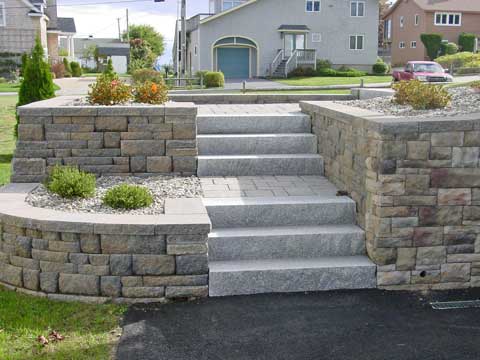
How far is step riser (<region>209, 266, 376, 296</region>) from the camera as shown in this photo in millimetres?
5172

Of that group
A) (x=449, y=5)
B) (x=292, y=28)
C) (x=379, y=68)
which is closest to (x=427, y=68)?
(x=379, y=68)

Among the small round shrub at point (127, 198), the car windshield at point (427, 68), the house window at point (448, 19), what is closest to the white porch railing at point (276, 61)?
the car windshield at point (427, 68)

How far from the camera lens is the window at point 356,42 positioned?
40344 mm

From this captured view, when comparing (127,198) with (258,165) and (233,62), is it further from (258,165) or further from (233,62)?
(233,62)

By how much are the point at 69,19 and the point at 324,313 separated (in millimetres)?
56256

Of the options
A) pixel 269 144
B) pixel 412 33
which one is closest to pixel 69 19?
pixel 412 33

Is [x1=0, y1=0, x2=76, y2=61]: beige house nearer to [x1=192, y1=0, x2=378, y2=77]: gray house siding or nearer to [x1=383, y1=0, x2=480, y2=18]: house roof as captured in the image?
[x1=192, y1=0, x2=378, y2=77]: gray house siding

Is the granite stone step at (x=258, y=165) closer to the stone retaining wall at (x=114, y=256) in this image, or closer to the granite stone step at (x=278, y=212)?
the granite stone step at (x=278, y=212)

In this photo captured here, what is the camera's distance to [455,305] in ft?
16.4

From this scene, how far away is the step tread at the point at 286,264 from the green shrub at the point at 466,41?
4347 cm

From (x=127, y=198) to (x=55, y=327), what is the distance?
57.3 inches

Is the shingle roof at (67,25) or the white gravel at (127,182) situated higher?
the shingle roof at (67,25)

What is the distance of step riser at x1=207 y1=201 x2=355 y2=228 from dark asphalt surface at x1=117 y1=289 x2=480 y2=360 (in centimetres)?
88

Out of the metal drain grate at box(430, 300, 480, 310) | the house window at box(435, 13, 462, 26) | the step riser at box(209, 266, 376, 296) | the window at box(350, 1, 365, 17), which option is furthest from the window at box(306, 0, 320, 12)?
the metal drain grate at box(430, 300, 480, 310)
